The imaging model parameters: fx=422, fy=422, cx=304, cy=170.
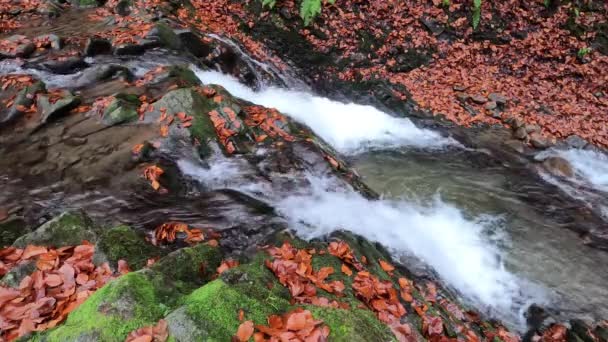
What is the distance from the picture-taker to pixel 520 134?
9992 millimetres

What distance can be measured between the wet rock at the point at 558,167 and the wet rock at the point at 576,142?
1.06 meters

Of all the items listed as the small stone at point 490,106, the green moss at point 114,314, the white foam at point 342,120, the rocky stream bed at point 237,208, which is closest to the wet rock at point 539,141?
the rocky stream bed at point 237,208

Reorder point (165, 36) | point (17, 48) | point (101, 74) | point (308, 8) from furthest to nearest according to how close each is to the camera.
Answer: point (308, 8)
point (165, 36)
point (17, 48)
point (101, 74)

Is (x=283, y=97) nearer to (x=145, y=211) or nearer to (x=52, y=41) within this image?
(x=52, y=41)

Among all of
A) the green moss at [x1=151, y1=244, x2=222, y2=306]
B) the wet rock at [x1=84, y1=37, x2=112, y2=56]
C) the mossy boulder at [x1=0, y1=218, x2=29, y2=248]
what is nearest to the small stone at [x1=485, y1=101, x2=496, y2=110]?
the wet rock at [x1=84, y1=37, x2=112, y2=56]

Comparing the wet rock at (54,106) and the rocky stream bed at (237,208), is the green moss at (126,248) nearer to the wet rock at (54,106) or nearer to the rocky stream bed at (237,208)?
the rocky stream bed at (237,208)

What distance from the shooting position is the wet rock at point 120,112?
625 centimetres

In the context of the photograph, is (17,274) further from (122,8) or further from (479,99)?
(479,99)

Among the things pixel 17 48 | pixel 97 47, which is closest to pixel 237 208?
pixel 97 47

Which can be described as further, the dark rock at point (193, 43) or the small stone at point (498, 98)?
the small stone at point (498, 98)

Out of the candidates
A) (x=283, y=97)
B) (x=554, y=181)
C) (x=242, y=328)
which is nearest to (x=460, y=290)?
(x=242, y=328)

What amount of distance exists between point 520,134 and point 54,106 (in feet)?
31.5

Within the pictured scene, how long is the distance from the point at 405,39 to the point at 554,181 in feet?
19.8

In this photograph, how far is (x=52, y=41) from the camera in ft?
28.4
